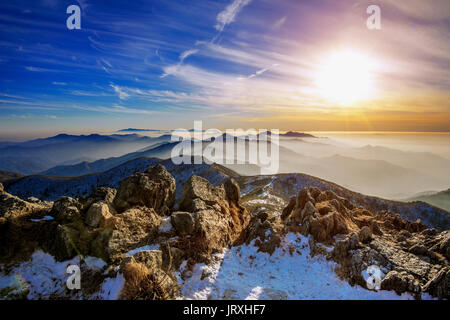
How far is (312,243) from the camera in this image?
18.7 metres

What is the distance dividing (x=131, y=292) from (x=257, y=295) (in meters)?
7.57

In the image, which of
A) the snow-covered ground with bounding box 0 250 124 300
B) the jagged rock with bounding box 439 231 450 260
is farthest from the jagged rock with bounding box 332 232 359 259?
the snow-covered ground with bounding box 0 250 124 300

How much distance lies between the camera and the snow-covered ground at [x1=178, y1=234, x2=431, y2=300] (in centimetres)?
1374

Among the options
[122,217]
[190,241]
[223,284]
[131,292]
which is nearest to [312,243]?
[223,284]

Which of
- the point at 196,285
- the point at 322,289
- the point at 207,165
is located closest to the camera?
the point at 196,285

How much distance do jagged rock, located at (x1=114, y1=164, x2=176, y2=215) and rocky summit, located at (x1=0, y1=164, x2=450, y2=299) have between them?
0.11m

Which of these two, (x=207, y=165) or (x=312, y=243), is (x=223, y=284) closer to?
A: (x=312, y=243)

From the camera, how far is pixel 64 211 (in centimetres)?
1598

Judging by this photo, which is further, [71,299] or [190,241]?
[190,241]

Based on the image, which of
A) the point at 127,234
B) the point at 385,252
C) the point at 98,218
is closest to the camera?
the point at 98,218

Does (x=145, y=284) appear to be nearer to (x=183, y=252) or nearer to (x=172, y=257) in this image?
(x=172, y=257)

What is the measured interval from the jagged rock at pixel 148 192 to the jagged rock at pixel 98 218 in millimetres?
3275

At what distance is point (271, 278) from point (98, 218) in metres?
13.7

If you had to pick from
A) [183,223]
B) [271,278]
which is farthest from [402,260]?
[183,223]
